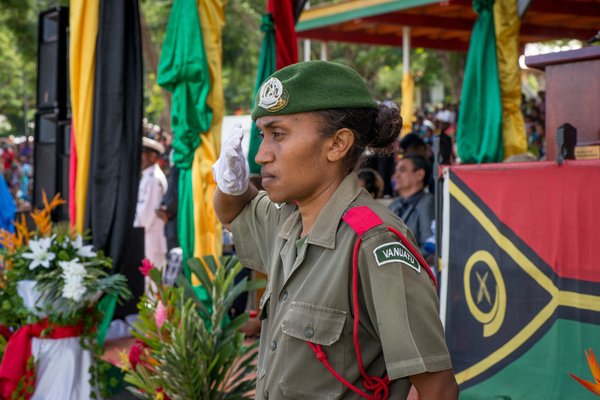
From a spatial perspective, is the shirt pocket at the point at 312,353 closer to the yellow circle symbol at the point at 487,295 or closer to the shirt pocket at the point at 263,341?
the shirt pocket at the point at 263,341

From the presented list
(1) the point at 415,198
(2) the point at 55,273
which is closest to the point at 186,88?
(2) the point at 55,273

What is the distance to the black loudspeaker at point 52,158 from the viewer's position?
5203 millimetres

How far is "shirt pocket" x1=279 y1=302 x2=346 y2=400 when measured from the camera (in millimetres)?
1487

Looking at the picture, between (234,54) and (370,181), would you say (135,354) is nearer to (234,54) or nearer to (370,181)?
(370,181)

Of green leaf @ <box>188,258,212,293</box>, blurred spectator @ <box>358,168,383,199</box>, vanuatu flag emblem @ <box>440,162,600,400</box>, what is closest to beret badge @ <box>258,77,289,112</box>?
vanuatu flag emblem @ <box>440,162,600,400</box>

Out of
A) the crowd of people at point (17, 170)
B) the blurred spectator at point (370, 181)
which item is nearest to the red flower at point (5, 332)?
the blurred spectator at point (370, 181)

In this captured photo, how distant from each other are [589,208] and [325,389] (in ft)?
5.22

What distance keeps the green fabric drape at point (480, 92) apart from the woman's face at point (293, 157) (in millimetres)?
3411

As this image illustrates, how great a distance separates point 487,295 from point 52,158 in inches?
153

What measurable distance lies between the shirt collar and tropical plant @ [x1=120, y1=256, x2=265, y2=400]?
5.97 feet

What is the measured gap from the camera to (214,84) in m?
4.27

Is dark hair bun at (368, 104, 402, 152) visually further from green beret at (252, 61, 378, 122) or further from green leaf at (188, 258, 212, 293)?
green leaf at (188, 258, 212, 293)

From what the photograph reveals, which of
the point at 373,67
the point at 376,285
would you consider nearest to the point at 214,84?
the point at 376,285

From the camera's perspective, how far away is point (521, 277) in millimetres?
2795
